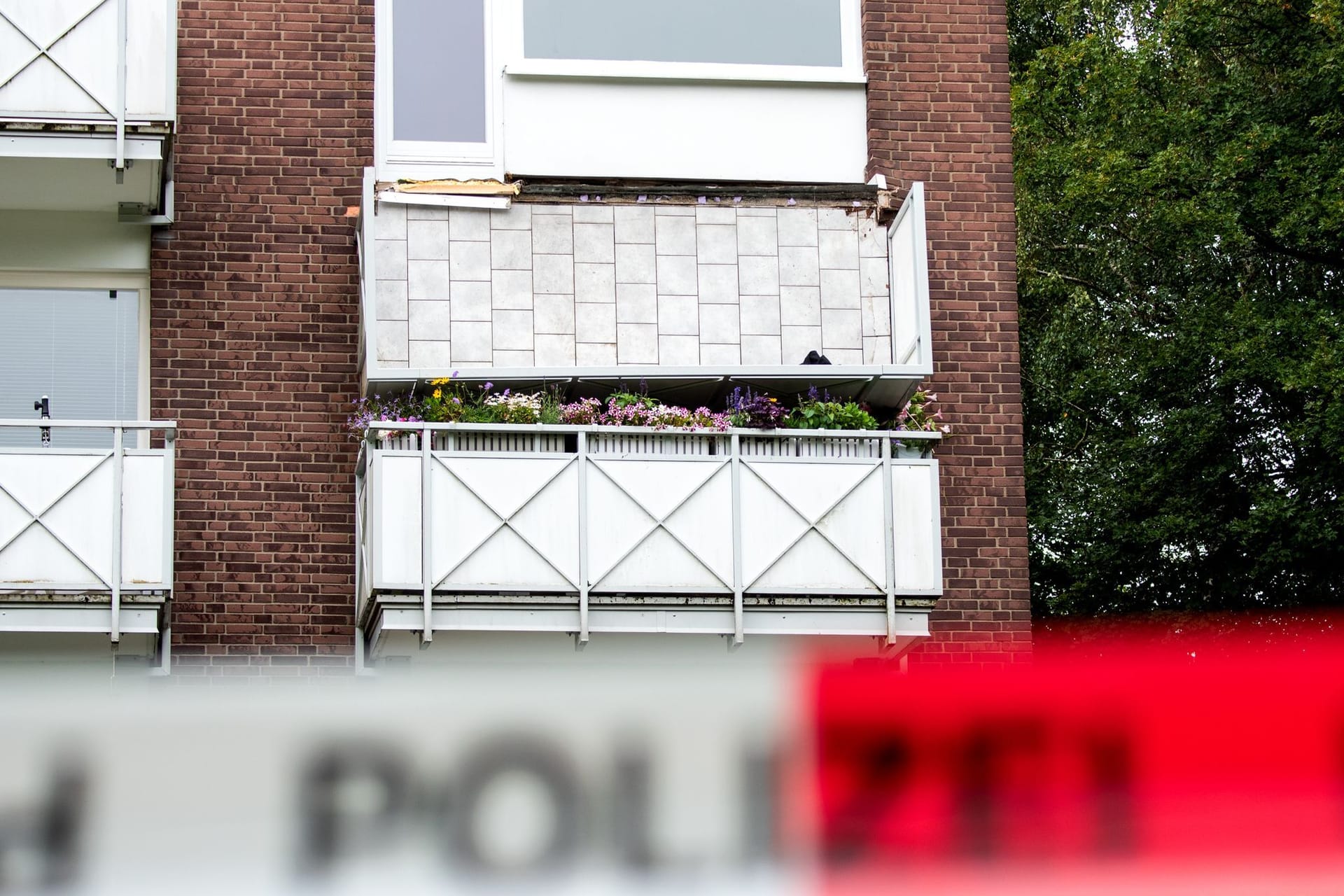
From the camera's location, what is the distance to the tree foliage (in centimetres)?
2328

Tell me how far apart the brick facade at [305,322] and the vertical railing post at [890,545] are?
1118 mm

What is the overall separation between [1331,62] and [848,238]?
10.5 metres

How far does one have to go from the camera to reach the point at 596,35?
1457 cm

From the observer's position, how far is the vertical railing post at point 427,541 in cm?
1256

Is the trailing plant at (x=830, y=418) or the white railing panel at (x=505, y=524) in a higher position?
the trailing plant at (x=830, y=418)

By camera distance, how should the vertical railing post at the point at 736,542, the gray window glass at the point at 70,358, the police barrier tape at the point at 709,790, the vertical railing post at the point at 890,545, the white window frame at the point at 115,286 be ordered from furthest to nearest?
1. the white window frame at the point at 115,286
2. the gray window glass at the point at 70,358
3. the vertical railing post at the point at 890,545
4. the vertical railing post at the point at 736,542
5. the police barrier tape at the point at 709,790

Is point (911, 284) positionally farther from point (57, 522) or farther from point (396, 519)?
point (57, 522)

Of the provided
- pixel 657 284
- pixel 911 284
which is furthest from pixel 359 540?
pixel 911 284

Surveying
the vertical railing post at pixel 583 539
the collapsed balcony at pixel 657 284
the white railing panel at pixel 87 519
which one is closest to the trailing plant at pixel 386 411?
the collapsed balcony at pixel 657 284

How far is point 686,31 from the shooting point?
14680mm

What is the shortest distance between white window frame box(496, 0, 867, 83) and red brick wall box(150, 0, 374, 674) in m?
0.98

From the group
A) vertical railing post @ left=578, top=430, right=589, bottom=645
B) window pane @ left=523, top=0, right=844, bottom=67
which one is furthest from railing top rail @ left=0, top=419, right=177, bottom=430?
window pane @ left=523, top=0, right=844, bottom=67

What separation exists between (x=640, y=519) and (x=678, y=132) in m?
3.15

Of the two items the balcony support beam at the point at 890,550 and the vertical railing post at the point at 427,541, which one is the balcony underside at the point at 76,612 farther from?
the balcony support beam at the point at 890,550
